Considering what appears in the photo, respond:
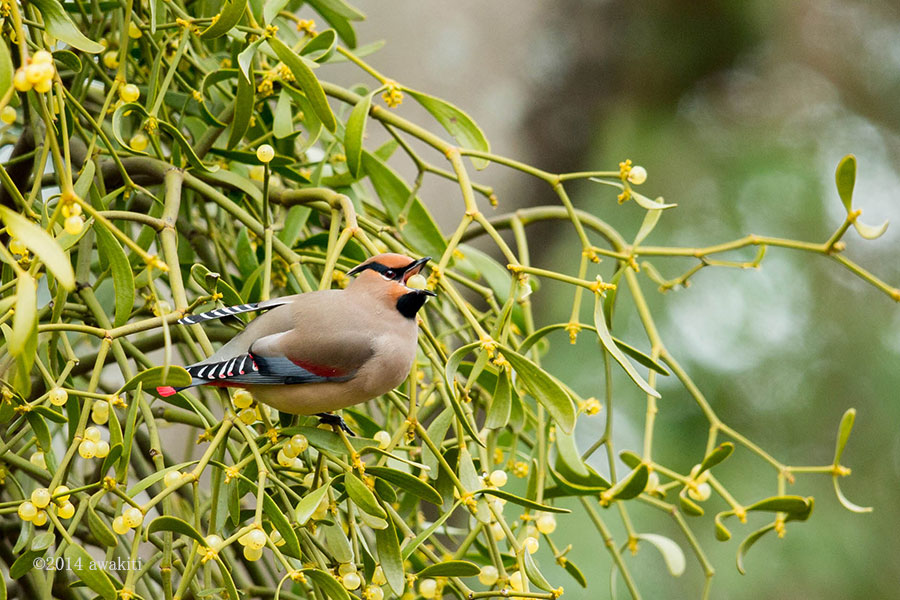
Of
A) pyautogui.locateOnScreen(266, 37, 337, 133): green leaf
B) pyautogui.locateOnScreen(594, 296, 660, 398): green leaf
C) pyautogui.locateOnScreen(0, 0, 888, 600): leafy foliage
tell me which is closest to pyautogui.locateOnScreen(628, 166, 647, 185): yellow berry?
pyautogui.locateOnScreen(0, 0, 888, 600): leafy foliage

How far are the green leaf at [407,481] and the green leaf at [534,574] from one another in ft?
0.25

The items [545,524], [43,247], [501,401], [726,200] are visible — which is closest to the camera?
[43,247]

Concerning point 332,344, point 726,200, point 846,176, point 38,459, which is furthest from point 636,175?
point 726,200

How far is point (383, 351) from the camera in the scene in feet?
2.13

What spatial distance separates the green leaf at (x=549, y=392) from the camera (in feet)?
1.86

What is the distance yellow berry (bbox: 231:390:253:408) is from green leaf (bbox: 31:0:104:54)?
0.79ft

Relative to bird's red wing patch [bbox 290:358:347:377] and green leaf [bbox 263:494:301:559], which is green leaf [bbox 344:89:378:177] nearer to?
bird's red wing patch [bbox 290:358:347:377]

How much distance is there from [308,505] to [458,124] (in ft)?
1.09

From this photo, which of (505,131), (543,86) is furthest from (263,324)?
(543,86)

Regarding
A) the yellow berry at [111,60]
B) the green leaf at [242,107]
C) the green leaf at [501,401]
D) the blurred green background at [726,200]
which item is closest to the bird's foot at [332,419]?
the green leaf at [501,401]

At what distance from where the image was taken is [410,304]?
2.25 ft

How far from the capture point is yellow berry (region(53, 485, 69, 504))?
A: 513 mm

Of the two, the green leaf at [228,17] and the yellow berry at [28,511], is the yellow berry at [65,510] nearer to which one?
the yellow berry at [28,511]

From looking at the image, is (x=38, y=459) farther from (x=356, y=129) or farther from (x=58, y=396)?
(x=356, y=129)
